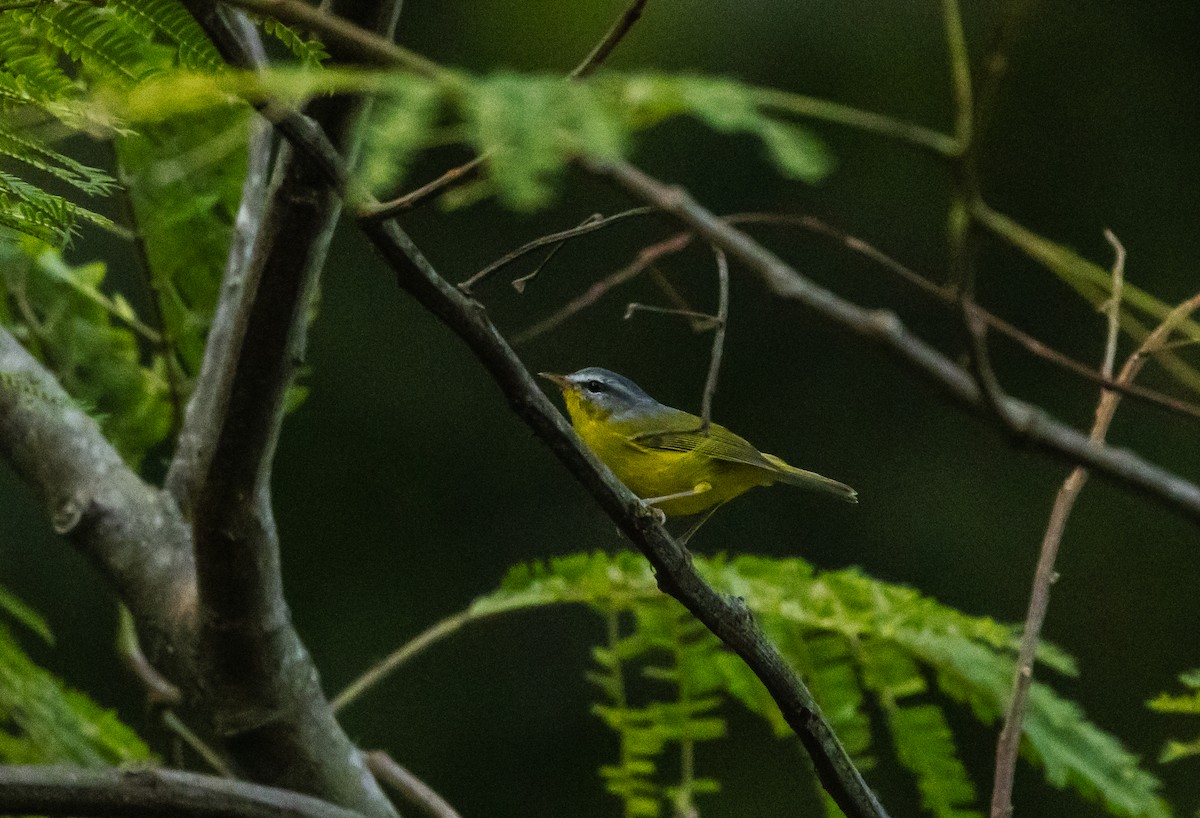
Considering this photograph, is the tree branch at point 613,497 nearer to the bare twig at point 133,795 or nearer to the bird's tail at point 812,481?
the bare twig at point 133,795

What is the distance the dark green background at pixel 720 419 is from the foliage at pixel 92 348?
2.94 m

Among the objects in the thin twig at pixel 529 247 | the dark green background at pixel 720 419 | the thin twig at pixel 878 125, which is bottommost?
the dark green background at pixel 720 419

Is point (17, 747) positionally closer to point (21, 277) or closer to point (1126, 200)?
point (21, 277)

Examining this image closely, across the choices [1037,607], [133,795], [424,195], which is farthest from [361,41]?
[1037,607]

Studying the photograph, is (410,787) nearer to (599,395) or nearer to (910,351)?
(599,395)

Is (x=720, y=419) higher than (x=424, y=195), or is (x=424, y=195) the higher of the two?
(x=424, y=195)

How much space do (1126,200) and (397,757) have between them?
4.53 meters

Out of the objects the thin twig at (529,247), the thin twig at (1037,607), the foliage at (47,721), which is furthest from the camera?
the foliage at (47,721)

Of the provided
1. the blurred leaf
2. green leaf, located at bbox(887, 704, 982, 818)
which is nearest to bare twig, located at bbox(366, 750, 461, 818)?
the blurred leaf

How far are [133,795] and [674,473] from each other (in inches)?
56.6

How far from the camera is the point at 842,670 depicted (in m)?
A: 2.13

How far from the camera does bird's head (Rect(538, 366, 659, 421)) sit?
3000 millimetres

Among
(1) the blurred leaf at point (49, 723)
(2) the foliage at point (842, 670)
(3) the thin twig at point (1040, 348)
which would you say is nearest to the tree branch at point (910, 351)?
(3) the thin twig at point (1040, 348)

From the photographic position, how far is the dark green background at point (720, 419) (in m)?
5.56
